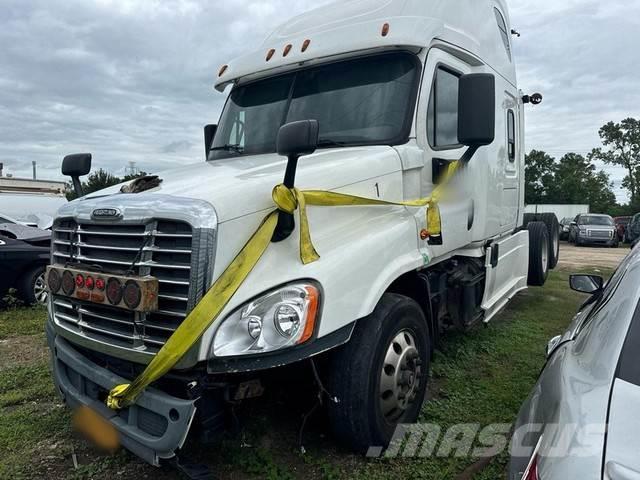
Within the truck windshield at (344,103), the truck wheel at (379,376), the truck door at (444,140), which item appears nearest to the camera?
the truck wheel at (379,376)

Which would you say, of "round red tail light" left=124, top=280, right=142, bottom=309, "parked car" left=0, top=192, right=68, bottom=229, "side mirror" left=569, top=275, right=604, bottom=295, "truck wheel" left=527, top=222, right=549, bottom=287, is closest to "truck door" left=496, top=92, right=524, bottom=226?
"truck wheel" left=527, top=222, right=549, bottom=287

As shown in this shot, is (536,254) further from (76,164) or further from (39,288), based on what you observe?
(39,288)

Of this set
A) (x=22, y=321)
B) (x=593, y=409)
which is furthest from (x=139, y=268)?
(x=22, y=321)

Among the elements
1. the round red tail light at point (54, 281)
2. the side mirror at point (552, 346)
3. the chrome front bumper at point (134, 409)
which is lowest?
the chrome front bumper at point (134, 409)

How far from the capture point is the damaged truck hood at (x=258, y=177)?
264 cm

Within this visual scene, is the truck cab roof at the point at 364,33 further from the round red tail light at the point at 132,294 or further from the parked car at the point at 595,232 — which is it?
the parked car at the point at 595,232

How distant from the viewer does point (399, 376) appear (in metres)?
3.17

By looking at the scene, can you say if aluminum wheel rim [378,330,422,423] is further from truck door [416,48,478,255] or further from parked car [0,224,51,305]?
parked car [0,224,51,305]

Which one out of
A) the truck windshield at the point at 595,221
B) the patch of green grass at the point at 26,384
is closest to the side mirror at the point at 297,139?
the patch of green grass at the point at 26,384

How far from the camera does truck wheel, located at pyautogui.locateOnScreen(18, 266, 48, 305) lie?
7703 mm

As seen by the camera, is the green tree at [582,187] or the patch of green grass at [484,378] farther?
the green tree at [582,187]

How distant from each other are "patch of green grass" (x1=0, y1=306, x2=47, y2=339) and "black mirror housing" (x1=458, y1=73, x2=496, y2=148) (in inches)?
230

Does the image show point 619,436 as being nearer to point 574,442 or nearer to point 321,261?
point 574,442

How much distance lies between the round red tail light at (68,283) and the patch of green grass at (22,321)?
4.24m
